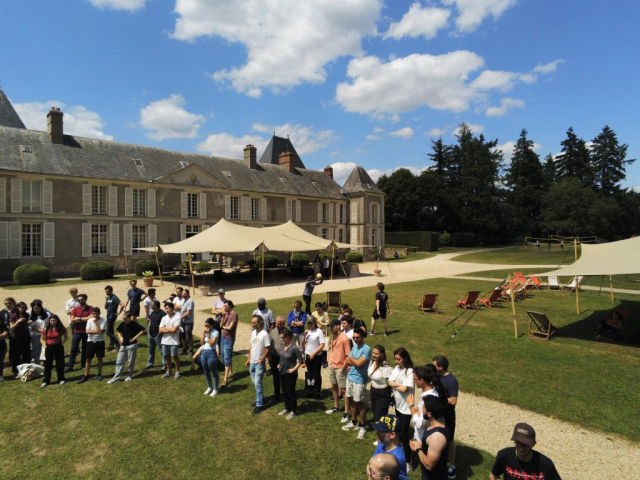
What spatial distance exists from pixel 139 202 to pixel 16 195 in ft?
18.9

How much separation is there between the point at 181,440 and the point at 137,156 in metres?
23.0

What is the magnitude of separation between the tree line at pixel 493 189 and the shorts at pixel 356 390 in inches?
1646

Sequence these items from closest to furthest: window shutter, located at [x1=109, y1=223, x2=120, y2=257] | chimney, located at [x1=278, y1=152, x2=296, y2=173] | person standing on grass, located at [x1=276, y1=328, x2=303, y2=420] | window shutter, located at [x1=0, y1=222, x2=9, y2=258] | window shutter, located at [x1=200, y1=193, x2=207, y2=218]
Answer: person standing on grass, located at [x1=276, y1=328, x2=303, y2=420] → window shutter, located at [x1=0, y1=222, x2=9, y2=258] → window shutter, located at [x1=109, y1=223, x2=120, y2=257] → window shutter, located at [x1=200, y1=193, x2=207, y2=218] → chimney, located at [x1=278, y1=152, x2=296, y2=173]

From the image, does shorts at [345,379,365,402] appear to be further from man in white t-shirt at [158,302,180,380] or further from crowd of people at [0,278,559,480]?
man in white t-shirt at [158,302,180,380]

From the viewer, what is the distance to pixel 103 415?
5105mm

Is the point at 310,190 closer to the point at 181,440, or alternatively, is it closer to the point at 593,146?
the point at 181,440

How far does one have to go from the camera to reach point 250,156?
98.3 feet

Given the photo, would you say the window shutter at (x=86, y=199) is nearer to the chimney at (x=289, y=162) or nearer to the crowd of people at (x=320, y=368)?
the crowd of people at (x=320, y=368)

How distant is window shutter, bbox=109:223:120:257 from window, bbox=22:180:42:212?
3452 millimetres

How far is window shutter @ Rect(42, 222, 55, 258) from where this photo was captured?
19.3 metres

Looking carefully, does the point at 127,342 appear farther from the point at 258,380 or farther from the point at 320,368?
the point at 320,368

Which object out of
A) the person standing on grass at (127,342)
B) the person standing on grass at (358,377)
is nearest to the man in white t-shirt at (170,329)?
the person standing on grass at (127,342)

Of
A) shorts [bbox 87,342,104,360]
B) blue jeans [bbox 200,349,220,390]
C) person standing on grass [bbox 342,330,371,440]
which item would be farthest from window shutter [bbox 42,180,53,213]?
person standing on grass [bbox 342,330,371,440]

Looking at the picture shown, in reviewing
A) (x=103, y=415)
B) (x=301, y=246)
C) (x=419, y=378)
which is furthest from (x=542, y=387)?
(x=301, y=246)
